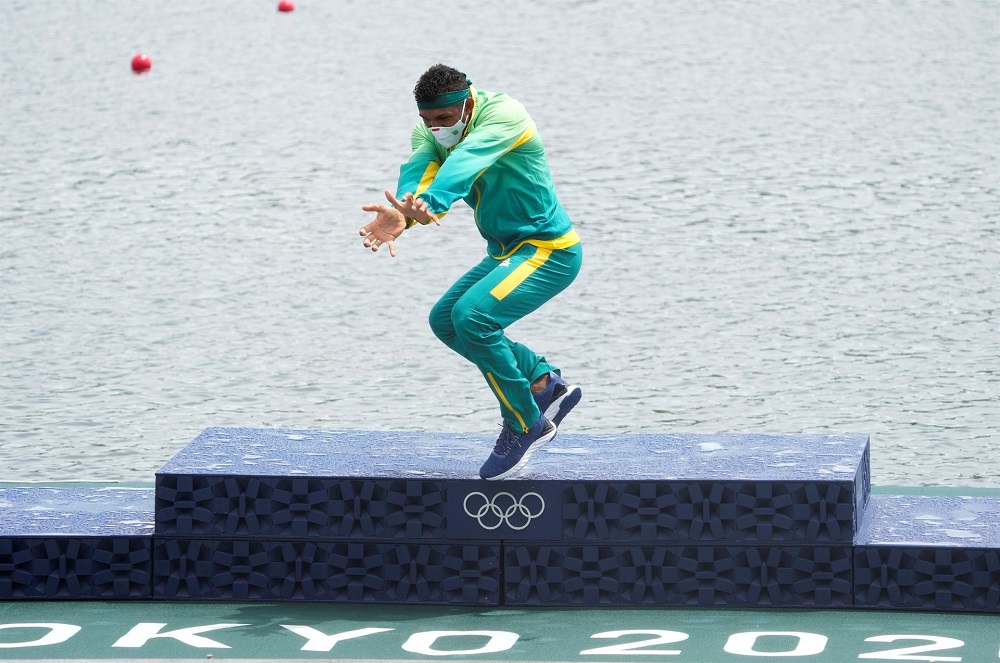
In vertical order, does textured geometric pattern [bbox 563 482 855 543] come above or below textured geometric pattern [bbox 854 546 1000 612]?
above

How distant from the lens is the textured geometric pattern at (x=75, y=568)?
25.7 feet

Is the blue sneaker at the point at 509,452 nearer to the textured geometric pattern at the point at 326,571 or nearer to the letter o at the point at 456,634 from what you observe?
the textured geometric pattern at the point at 326,571

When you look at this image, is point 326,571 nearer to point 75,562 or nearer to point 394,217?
point 75,562

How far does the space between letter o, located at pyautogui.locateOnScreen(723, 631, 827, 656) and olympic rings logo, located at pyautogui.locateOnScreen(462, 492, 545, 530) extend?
972 millimetres

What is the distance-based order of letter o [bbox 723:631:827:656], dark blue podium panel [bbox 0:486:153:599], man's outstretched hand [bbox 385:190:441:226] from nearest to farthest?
letter o [bbox 723:631:827:656]
man's outstretched hand [bbox 385:190:441:226]
dark blue podium panel [bbox 0:486:153:599]

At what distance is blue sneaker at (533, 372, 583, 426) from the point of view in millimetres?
8148

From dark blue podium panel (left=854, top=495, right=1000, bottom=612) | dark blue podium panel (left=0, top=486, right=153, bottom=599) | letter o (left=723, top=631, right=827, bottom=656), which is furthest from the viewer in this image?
dark blue podium panel (left=0, top=486, right=153, bottom=599)

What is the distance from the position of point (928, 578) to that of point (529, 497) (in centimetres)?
166

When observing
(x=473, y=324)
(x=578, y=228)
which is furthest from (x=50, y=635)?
(x=578, y=228)

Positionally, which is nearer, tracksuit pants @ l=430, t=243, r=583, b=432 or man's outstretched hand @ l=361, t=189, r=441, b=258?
man's outstretched hand @ l=361, t=189, r=441, b=258

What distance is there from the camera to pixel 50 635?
7.45 meters

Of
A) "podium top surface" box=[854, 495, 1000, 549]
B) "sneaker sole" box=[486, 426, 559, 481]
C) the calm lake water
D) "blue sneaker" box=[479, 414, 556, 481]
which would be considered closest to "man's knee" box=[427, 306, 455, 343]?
"blue sneaker" box=[479, 414, 556, 481]

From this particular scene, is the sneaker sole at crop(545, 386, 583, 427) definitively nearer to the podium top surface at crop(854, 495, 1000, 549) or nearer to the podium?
the podium

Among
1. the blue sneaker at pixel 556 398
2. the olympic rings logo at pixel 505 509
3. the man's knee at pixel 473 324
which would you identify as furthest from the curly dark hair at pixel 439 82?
the olympic rings logo at pixel 505 509
